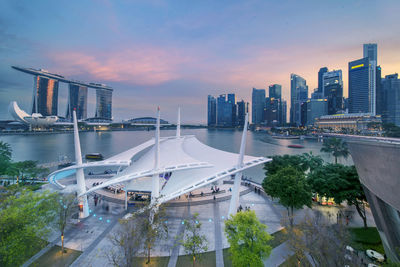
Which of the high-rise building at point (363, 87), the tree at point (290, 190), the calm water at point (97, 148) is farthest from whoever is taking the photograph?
the high-rise building at point (363, 87)

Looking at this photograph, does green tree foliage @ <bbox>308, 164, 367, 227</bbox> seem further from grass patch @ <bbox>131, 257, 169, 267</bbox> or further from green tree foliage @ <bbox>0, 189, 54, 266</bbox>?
green tree foliage @ <bbox>0, 189, 54, 266</bbox>

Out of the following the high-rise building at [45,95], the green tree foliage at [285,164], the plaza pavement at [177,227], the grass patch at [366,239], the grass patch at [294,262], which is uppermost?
the high-rise building at [45,95]

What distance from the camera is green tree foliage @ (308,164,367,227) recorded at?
54.5 feet

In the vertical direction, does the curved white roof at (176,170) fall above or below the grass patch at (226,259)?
above

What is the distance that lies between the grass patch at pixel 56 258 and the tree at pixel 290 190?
53.7 ft

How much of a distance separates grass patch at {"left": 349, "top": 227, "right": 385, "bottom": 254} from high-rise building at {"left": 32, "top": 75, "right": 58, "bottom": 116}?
195 metres

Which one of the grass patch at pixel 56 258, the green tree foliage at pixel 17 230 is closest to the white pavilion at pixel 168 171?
the grass patch at pixel 56 258

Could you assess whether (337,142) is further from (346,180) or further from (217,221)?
(217,221)

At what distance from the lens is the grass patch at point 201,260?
1221 cm

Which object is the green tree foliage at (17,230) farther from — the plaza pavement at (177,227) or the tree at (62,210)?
the plaza pavement at (177,227)

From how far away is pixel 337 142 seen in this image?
156 ft

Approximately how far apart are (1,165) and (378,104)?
10766 inches

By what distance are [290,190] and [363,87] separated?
232 metres

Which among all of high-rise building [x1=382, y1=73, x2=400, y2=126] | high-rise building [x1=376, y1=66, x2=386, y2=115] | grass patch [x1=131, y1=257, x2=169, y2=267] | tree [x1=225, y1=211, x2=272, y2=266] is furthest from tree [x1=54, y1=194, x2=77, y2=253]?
high-rise building [x1=376, y1=66, x2=386, y2=115]
